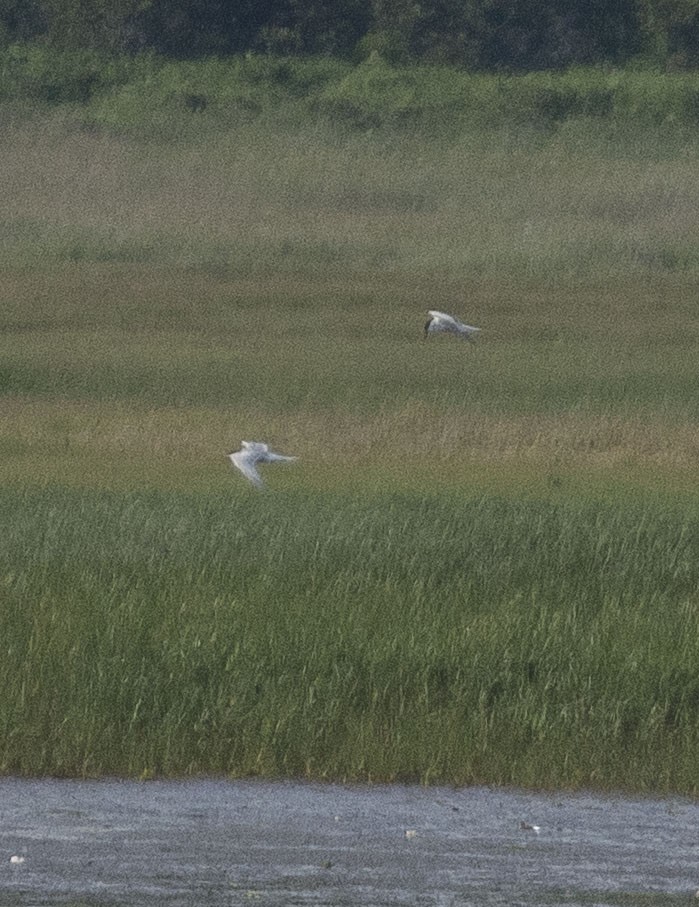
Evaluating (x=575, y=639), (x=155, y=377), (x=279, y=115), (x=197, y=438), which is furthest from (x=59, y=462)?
(x=279, y=115)

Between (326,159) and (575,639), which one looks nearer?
(575,639)

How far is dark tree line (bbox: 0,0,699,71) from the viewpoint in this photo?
163 feet

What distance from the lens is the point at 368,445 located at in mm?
22438

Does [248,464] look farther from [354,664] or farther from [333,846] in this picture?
[333,846]

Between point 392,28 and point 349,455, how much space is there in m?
30.2

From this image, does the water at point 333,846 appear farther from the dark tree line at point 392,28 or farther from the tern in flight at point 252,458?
the dark tree line at point 392,28

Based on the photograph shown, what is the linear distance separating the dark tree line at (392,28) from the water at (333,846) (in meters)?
39.3

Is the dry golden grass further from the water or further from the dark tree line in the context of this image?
the dark tree line

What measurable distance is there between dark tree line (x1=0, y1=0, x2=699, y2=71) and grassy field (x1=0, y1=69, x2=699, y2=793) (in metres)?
2.85

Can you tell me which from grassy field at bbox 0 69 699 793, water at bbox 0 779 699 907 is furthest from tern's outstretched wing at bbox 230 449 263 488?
water at bbox 0 779 699 907

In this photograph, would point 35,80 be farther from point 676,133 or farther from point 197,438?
point 197,438

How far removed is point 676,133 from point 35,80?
1146cm

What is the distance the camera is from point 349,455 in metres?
22.0

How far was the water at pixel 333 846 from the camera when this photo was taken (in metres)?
9.17
